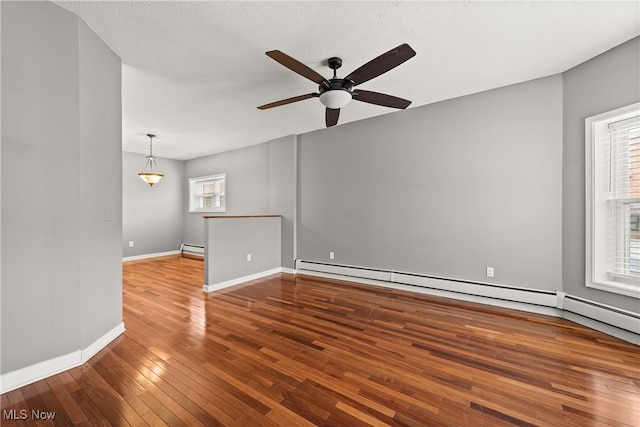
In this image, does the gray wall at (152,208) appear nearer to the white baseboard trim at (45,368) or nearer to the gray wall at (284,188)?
the gray wall at (284,188)

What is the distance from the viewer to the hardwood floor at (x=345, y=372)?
1.49 meters

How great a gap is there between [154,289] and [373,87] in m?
4.28

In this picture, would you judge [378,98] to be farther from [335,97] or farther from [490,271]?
[490,271]

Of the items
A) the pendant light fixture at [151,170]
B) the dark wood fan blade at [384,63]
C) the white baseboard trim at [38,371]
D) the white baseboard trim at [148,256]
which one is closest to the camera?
the white baseboard trim at [38,371]

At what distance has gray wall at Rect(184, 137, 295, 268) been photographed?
16.7 feet

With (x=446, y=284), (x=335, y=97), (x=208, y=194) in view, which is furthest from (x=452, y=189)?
(x=208, y=194)

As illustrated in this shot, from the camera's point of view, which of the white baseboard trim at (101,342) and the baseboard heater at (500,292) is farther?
the baseboard heater at (500,292)

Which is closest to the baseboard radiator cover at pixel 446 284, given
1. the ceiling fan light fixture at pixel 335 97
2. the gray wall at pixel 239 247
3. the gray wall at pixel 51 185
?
the gray wall at pixel 239 247

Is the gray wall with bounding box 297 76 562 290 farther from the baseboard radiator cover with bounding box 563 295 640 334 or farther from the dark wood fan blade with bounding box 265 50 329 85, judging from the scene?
the dark wood fan blade with bounding box 265 50 329 85

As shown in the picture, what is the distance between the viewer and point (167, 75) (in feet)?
9.20

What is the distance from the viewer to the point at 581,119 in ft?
8.71
